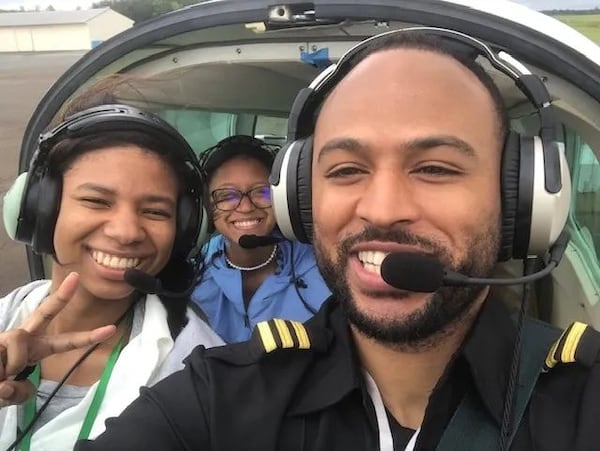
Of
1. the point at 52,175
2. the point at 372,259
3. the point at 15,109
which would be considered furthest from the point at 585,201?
the point at 15,109

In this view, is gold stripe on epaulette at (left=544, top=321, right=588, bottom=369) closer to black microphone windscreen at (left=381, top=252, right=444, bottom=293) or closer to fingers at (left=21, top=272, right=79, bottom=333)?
black microphone windscreen at (left=381, top=252, right=444, bottom=293)

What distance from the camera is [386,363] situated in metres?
1.29

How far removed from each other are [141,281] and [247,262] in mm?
1136

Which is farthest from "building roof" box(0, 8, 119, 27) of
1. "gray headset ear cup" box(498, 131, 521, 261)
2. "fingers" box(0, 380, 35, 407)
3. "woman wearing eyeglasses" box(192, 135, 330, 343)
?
"gray headset ear cup" box(498, 131, 521, 261)

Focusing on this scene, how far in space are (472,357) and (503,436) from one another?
147mm

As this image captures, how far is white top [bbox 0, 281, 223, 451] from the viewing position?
1.60 meters

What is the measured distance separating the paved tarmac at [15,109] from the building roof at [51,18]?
1663 millimetres

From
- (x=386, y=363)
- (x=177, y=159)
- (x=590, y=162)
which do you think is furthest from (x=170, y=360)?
(x=590, y=162)

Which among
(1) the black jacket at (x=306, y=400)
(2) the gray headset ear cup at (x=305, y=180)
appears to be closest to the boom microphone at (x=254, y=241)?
(2) the gray headset ear cup at (x=305, y=180)

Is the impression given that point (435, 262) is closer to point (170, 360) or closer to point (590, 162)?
point (170, 360)

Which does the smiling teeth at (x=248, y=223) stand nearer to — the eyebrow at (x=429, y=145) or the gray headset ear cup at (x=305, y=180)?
the gray headset ear cup at (x=305, y=180)

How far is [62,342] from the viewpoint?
4.75 feet

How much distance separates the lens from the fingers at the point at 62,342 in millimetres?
1436

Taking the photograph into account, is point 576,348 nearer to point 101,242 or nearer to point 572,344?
point 572,344
